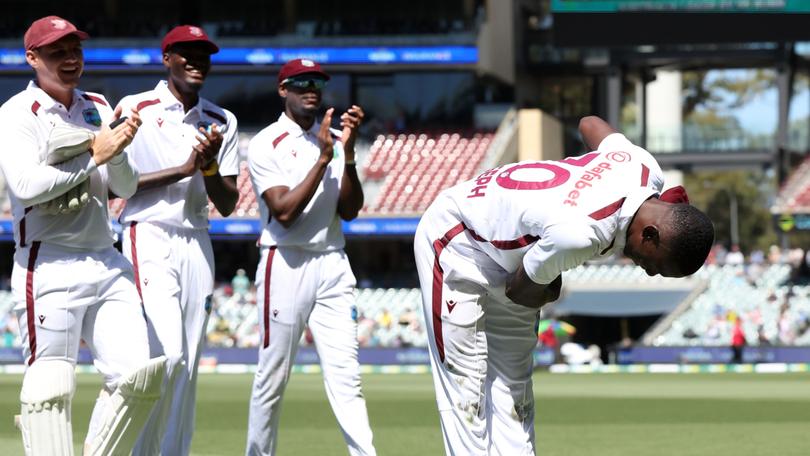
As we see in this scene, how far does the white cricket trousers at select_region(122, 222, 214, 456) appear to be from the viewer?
7.31 m

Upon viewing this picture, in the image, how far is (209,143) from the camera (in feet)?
24.8

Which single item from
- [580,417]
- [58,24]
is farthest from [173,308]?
[580,417]

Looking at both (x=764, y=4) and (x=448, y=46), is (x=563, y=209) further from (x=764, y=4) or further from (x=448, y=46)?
(x=448, y=46)

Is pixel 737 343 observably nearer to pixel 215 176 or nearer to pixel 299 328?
pixel 299 328

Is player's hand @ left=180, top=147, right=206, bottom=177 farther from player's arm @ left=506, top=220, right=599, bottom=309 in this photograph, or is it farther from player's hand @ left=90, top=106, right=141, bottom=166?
player's arm @ left=506, top=220, right=599, bottom=309

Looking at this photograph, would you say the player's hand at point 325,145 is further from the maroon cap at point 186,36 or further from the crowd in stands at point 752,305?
the crowd in stands at point 752,305

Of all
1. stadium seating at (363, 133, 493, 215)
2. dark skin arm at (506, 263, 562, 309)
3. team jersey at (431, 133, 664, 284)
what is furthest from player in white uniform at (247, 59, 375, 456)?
stadium seating at (363, 133, 493, 215)

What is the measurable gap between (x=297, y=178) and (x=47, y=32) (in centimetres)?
231

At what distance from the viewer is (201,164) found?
303 inches

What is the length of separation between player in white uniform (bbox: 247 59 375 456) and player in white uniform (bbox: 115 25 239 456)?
376mm

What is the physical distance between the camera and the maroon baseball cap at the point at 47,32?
6477 millimetres

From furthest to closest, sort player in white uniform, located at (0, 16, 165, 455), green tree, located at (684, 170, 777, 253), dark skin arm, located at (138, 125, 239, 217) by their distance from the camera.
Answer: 1. green tree, located at (684, 170, 777, 253)
2. dark skin arm, located at (138, 125, 239, 217)
3. player in white uniform, located at (0, 16, 165, 455)

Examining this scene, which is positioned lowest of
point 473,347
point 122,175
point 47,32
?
point 473,347

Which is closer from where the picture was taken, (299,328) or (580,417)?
(299,328)
